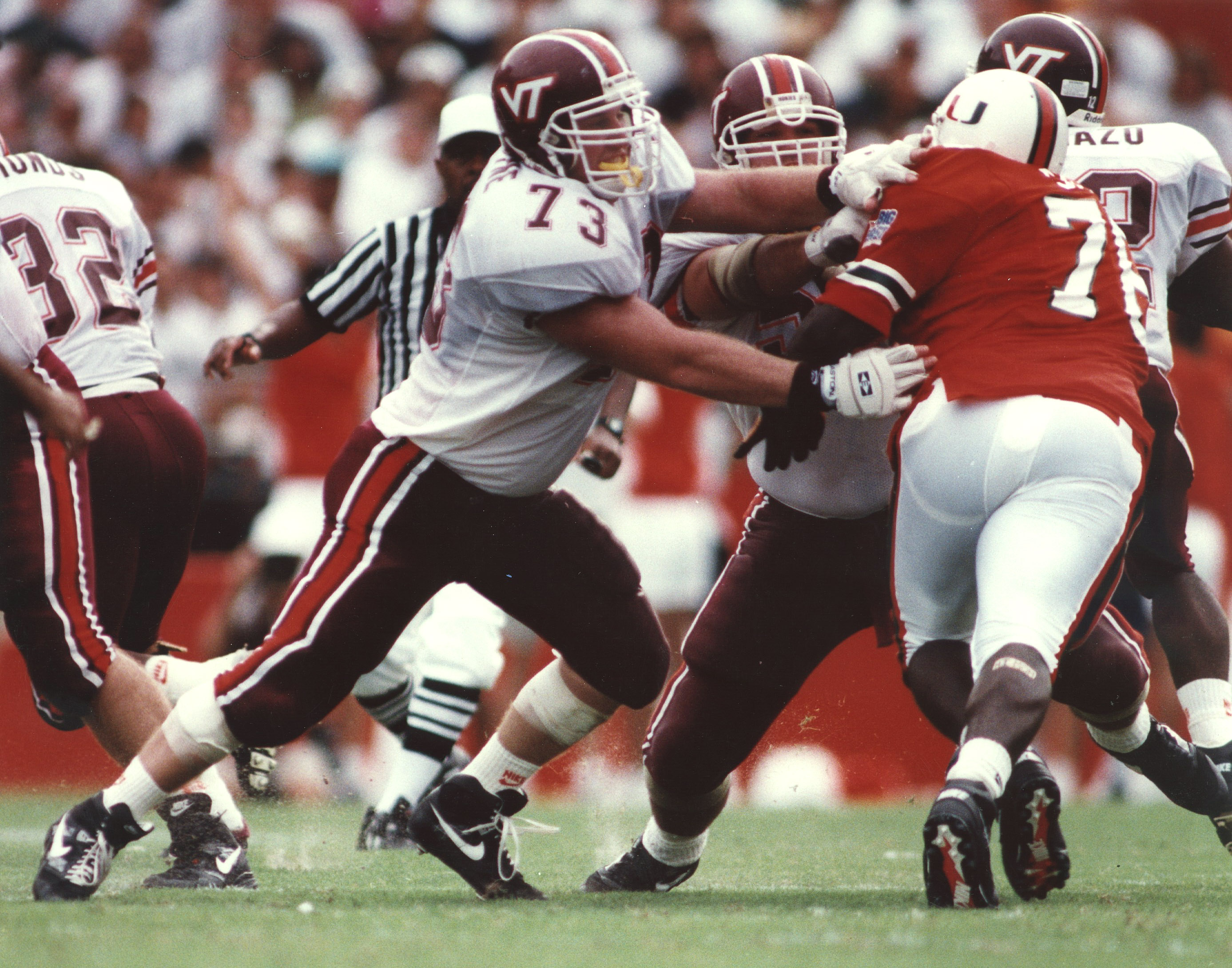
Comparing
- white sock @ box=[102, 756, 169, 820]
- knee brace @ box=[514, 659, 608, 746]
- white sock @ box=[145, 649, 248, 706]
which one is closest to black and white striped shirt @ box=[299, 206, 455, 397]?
white sock @ box=[145, 649, 248, 706]

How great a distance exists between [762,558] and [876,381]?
0.76 metres

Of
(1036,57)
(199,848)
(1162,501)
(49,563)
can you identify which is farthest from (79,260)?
(1162,501)

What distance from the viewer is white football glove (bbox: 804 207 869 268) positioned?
3500 millimetres

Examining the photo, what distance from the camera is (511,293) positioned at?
10.8ft

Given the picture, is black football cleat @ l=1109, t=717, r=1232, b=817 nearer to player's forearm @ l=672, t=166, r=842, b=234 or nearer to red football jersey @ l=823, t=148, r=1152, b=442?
red football jersey @ l=823, t=148, r=1152, b=442

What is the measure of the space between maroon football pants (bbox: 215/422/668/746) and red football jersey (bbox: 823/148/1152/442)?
0.81 m

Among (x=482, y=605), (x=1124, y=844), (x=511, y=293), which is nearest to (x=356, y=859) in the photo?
(x=482, y=605)

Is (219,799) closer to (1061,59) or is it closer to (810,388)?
(810,388)

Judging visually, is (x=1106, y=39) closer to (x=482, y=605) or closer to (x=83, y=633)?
(x=482, y=605)

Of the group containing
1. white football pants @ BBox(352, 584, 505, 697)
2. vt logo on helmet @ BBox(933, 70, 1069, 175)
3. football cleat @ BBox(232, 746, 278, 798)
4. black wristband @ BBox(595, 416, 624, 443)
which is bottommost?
white football pants @ BBox(352, 584, 505, 697)

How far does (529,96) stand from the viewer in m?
3.40

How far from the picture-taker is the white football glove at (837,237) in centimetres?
350

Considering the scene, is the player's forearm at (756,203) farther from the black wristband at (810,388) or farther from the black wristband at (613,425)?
the black wristband at (613,425)

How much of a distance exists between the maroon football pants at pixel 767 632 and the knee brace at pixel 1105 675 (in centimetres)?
44
